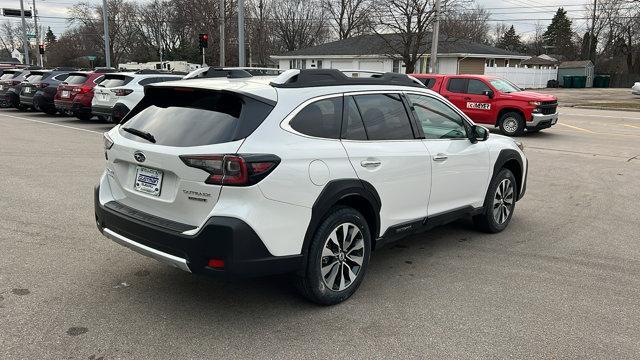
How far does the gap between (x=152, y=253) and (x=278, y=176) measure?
3.39ft

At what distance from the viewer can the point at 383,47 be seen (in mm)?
40719

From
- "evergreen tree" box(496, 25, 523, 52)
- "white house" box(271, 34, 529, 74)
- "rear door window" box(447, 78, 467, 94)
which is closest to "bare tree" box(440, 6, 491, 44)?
"evergreen tree" box(496, 25, 523, 52)

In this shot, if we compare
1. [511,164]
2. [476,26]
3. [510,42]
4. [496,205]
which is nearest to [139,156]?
[496,205]

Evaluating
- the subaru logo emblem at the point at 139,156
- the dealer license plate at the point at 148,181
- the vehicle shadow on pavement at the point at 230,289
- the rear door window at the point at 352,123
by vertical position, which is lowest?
the vehicle shadow on pavement at the point at 230,289

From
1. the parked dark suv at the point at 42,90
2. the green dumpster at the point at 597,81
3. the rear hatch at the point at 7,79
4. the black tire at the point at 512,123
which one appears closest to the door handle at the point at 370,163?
the black tire at the point at 512,123

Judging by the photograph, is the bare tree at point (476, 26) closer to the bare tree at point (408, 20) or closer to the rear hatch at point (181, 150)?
the bare tree at point (408, 20)

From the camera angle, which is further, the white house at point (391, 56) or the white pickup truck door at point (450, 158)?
the white house at point (391, 56)

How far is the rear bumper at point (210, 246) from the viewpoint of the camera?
3.30 metres

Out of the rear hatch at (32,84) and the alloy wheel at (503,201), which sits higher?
the rear hatch at (32,84)

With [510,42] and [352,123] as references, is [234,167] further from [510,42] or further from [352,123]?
[510,42]

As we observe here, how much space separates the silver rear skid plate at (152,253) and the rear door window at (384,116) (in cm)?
173

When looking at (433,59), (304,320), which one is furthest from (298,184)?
(433,59)

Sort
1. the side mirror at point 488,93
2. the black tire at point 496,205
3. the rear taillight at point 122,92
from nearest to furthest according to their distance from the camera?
the black tire at point 496,205 → the rear taillight at point 122,92 → the side mirror at point 488,93

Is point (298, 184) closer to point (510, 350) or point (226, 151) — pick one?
point (226, 151)
